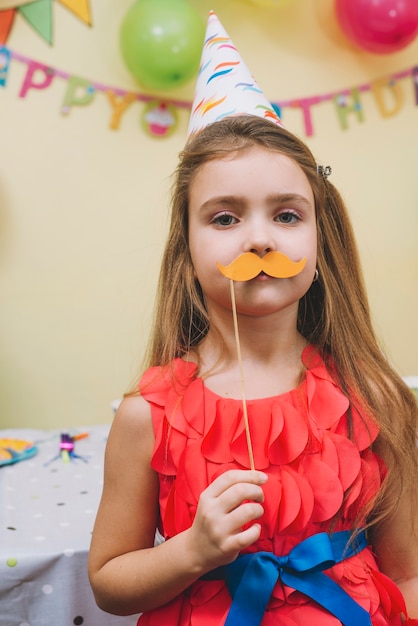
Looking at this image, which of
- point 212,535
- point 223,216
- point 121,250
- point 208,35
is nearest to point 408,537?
point 212,535

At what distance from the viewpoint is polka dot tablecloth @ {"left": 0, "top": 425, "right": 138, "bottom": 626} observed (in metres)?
0.87

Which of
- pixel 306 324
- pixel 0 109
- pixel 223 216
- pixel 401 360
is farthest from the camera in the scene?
pixel 401 360

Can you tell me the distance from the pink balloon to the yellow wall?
13 centimetres

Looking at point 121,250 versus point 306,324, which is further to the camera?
point 121,250

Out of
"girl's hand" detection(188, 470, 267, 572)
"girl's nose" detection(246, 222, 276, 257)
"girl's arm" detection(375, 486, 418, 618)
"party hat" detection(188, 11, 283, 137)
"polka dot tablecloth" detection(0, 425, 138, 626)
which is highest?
"party hat" detection(188, 11, 283, 137)

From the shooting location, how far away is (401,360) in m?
2.04

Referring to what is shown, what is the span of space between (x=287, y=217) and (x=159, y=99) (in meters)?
1.26

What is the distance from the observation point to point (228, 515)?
1.93 feet

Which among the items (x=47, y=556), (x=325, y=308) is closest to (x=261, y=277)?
(x=325, y=308)

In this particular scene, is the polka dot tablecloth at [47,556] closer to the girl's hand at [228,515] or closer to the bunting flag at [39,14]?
the girl's hand at [228,515]

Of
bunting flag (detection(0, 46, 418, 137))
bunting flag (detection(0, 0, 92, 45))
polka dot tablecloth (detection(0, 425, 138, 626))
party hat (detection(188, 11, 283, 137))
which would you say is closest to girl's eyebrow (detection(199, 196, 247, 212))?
party hat (detection(188, 11, 283, 137))

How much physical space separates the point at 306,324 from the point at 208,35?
460 millimetres

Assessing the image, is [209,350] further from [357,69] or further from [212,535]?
[357,69]

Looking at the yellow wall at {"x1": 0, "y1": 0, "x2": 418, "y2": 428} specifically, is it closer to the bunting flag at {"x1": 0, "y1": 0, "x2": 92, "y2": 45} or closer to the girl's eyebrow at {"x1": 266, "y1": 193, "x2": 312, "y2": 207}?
the bunting flag at {"x1": 0, "y1": 0, "x2": 92, "y2": 45}
